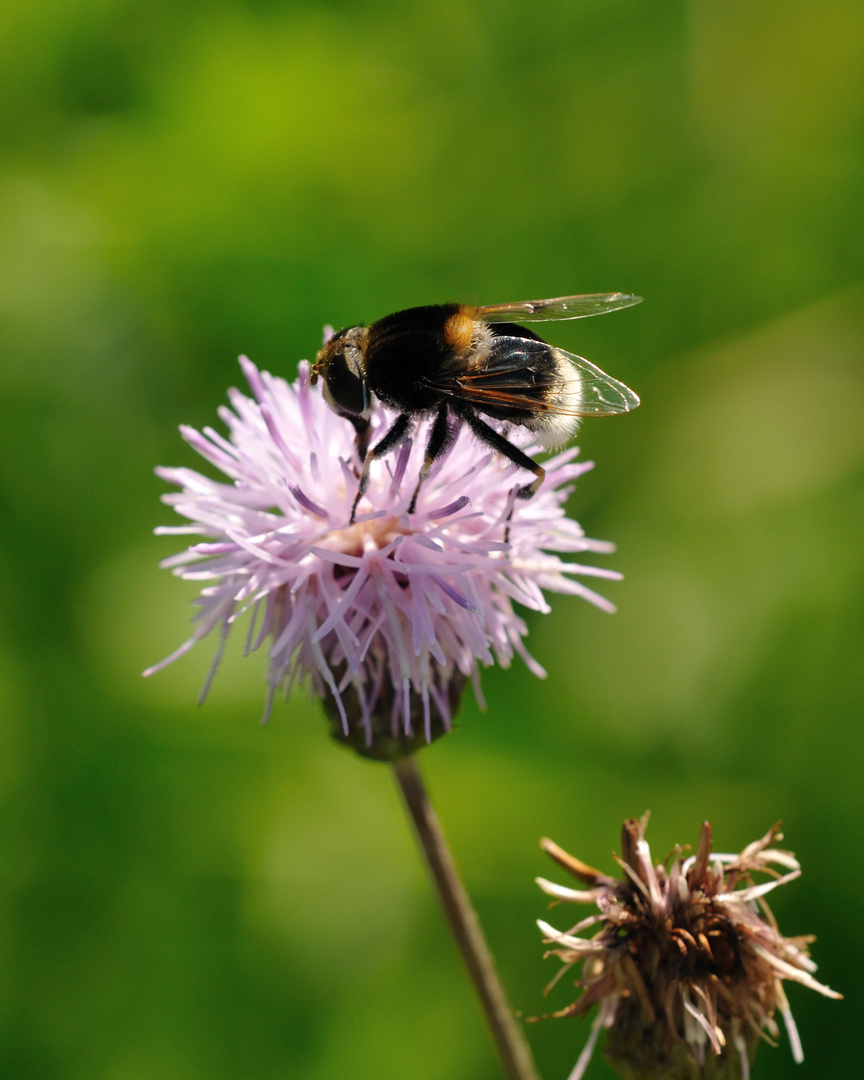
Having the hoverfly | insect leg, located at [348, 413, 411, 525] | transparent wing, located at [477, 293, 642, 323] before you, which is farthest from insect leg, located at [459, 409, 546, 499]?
transparent wing, located at [477, 293, 642, 323]

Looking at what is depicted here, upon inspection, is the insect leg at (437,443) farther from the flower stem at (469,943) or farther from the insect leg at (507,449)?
the flower stem at (469,943)

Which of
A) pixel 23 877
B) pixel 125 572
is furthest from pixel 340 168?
pixel 23 877

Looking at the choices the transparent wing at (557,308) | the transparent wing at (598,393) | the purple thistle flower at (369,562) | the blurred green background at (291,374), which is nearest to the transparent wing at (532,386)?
the transparent wing at (598,393)

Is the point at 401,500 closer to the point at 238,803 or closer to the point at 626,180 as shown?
the point at 238,803

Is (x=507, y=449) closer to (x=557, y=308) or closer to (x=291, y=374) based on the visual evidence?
(x=557, y=308)

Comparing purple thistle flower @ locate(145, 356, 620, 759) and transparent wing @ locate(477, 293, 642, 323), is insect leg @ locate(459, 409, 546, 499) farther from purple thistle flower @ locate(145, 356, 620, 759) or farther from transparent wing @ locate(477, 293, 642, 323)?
transparent wing @ locate(477, 293, 642, 323)

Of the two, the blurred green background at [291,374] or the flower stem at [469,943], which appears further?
the blurred green background at [291,374]

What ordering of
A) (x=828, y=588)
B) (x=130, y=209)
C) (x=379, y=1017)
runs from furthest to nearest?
(x=130, y=209), (x=828, y=588), (x=379, y=1017)
